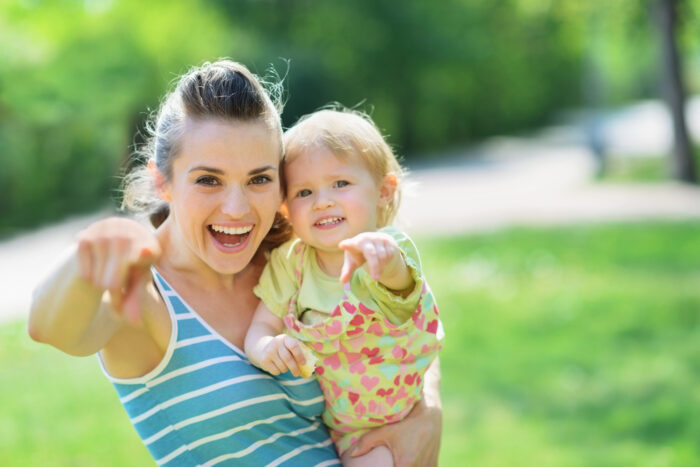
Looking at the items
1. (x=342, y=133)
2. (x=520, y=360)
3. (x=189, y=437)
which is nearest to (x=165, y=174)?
(x=342, y=133)

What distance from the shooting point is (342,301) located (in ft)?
6.87

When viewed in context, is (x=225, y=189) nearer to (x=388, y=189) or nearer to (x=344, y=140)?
(x=344, y=140)

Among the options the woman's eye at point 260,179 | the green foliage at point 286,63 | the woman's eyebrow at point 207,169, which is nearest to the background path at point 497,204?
the green foliage at point 286,63

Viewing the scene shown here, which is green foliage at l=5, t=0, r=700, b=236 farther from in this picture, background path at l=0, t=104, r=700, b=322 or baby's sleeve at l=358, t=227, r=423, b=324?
baby's sleeve at l=358, t=227, r=423, b=324

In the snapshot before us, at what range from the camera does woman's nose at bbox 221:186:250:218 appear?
2.02m

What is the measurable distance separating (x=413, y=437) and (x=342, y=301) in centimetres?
46

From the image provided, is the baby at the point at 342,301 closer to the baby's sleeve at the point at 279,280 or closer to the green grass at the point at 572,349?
the baby's sleeve at the point at 279,280

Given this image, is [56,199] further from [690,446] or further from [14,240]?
[690,446]

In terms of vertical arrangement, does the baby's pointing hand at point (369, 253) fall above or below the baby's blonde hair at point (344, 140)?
below

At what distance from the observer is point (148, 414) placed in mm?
2021

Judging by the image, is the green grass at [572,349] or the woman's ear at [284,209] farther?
the green grass at [572,349]

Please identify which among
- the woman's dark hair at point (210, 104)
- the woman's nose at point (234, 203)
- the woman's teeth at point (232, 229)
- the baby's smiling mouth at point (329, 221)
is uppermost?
the woman's dark hair at point (210, 104)

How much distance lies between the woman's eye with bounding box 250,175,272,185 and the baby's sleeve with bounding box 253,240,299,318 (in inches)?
11.8

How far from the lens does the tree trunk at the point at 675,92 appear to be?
1338 centimetres
